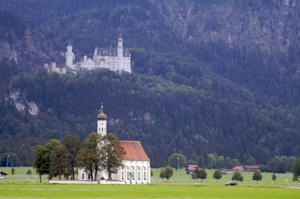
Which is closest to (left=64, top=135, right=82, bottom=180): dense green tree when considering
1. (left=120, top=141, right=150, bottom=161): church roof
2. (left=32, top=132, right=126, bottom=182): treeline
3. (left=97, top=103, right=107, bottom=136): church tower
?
(left=32, top=132, right=126, bottom=182): treeline

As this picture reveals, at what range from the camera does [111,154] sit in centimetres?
15825

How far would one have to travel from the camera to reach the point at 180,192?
11675 cm

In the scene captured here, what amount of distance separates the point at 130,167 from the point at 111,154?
12.0 m

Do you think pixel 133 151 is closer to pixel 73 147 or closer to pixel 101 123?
pixel 101 123

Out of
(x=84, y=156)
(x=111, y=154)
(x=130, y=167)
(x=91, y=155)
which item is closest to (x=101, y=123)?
(x=130, y=167)

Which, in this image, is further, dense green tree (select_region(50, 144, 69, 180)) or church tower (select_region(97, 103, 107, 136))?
church tower (select_region(97, 103, 107, 136))

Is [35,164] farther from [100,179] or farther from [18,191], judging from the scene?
[18,191]

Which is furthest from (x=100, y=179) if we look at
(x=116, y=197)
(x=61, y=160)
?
(x=116, y=197)

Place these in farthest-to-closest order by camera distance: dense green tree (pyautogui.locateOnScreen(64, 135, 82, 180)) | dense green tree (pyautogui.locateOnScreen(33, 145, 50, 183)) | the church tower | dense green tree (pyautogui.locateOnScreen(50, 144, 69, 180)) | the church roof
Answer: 1. the church roof
2. the church tower
3. dense green tree (pyautogui.locateOnScreen(64, 135, 82, 180))
4. dense green tree (pyautogui.locateOnScreen(33, 145, 50, 183))
5. dense green tree (pyautogui.locateOnScreen(50, 144, 69, 180))

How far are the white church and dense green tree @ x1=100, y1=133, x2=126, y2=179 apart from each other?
3.92 meters

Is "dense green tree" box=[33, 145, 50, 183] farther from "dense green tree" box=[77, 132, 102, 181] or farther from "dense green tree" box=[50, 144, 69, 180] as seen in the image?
"dense green tree" box=[77, 132, 102, 181]

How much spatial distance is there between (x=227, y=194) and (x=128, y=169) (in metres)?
56.5

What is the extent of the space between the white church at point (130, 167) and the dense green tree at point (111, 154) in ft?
12.9

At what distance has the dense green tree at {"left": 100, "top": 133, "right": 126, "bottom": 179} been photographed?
516ft
